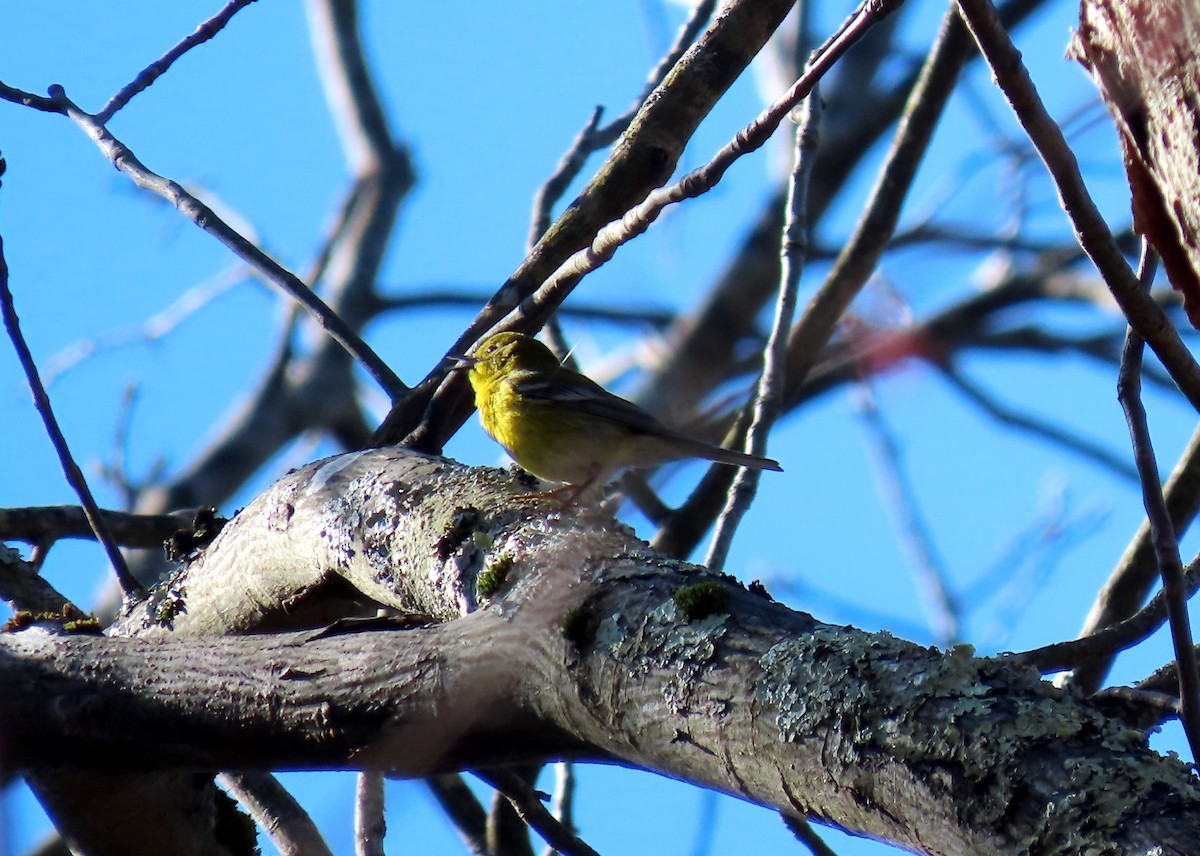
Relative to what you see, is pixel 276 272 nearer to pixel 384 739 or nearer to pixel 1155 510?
pixel 384 739

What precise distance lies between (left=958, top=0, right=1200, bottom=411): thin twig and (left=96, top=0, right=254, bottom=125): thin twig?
2.14 meters

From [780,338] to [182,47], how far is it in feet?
6.00

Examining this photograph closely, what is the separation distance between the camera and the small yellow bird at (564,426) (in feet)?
16.6

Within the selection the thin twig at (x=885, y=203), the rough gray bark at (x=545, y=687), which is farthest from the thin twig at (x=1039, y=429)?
the rough gray bark at (x=545, y=687)

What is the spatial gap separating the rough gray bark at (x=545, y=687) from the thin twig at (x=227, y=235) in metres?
0.50

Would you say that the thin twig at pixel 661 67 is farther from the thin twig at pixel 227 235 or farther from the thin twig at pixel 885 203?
the thin twig at pixel 227 235

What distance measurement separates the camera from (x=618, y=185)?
3.38 m

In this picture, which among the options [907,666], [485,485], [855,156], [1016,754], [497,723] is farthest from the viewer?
[855,156]

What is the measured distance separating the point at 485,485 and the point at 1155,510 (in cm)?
141

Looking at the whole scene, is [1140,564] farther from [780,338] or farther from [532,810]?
[532,810]

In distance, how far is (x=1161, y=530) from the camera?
1.62 metres

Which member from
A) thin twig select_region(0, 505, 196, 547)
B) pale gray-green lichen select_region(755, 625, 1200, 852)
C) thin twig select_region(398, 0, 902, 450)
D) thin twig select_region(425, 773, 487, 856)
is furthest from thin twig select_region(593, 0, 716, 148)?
pale gray-green lichen select_region(755, 625, 1200, 852)

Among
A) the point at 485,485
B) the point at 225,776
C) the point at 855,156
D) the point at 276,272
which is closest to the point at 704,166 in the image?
the point at 485,485

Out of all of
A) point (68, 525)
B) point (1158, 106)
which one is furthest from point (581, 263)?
point (68, 525)
